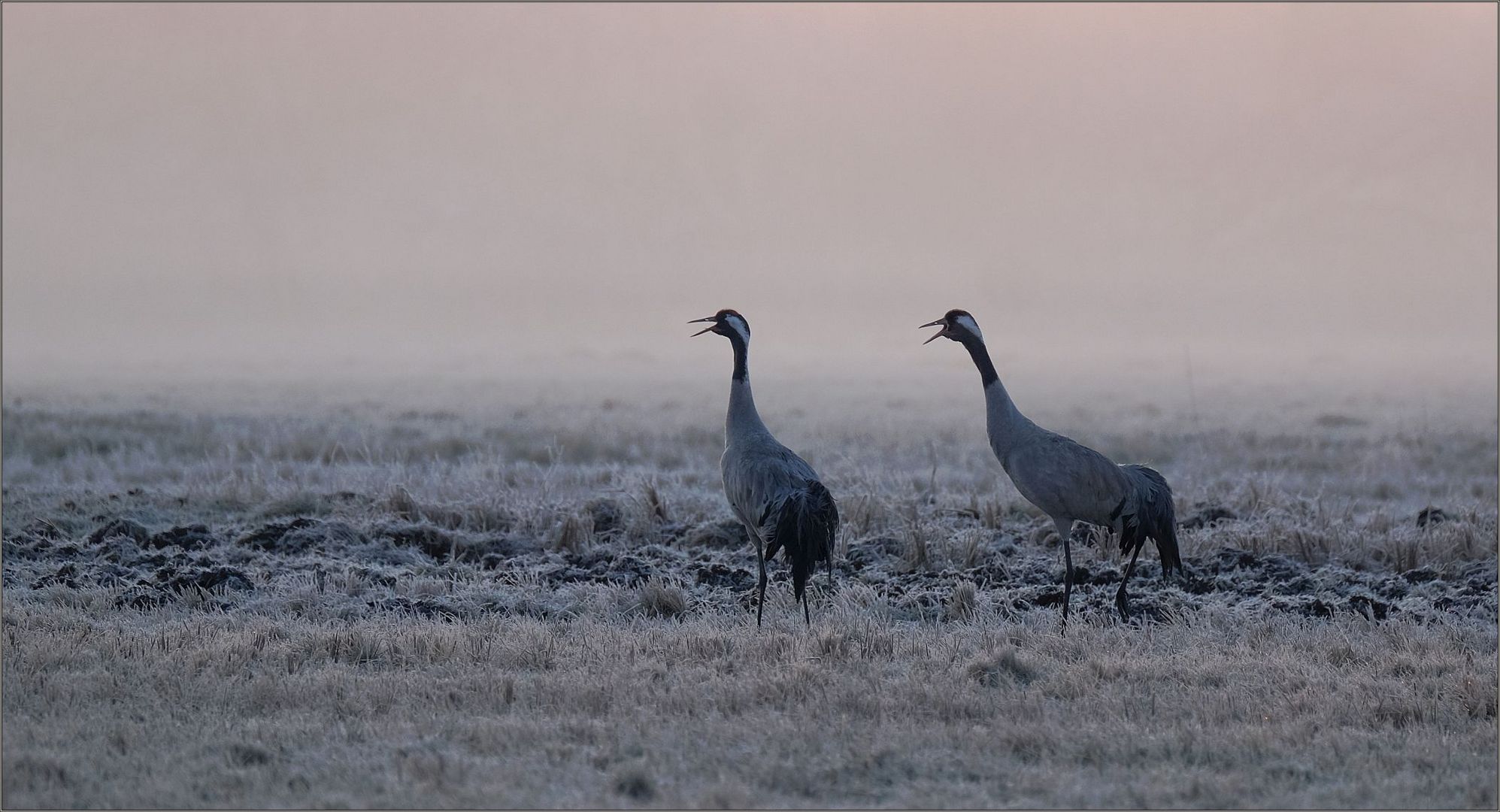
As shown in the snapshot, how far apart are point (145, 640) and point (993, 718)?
4.71 meters

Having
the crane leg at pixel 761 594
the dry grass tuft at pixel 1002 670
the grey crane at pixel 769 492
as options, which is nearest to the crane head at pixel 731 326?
the grey crane at pixel 769 492

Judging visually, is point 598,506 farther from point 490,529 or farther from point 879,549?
point 879,549

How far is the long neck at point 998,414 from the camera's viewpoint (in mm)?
9570

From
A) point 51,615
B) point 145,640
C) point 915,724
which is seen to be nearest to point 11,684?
point 145,640

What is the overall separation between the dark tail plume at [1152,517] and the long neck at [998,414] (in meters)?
0.84

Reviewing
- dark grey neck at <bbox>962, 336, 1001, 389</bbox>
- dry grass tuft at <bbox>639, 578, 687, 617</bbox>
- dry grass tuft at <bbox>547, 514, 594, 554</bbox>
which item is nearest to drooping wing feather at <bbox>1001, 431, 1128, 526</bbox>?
dark grey neck at <bbox>962, 336, 1001, 389</bbox>

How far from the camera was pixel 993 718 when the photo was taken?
6988 millimetres

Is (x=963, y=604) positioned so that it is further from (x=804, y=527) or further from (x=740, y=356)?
(x=740, y=356)

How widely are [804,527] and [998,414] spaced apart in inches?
60.5

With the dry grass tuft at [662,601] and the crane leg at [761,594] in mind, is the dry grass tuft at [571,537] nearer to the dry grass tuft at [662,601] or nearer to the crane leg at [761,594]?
the dry grass tuft at [662,601]

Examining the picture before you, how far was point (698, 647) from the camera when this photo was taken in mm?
8398

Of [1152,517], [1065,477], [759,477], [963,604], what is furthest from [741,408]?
[1152,517]

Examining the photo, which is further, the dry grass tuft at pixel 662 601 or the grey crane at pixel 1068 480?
the dry grass tuft at pixel 662 601

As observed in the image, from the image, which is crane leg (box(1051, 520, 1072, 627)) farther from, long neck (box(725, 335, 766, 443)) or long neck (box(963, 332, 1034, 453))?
long neck (box(725, 335, 766, 443))
